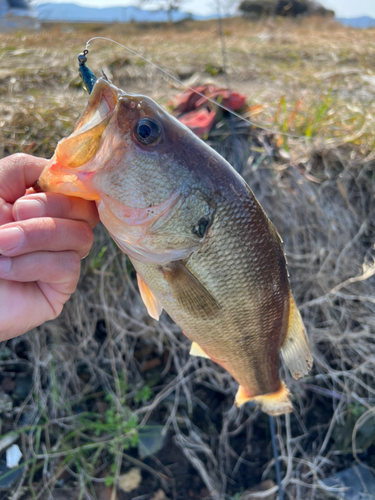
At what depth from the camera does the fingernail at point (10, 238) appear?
95 cm

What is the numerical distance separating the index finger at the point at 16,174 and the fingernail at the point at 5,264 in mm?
253

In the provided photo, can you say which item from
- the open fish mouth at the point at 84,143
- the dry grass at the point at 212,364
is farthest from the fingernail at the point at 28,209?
the dry grass at the point at 212,364

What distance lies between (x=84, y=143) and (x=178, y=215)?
1.12 feet

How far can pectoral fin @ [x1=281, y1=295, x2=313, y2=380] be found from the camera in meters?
1.33

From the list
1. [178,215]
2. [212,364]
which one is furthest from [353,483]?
[178,215]

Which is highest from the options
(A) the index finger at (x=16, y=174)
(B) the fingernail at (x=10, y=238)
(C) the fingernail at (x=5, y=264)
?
(A) the index finger at (x=16, y=174)

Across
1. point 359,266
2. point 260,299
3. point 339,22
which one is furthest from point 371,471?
point 339,22

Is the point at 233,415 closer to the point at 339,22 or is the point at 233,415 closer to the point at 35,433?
the point at 35,433

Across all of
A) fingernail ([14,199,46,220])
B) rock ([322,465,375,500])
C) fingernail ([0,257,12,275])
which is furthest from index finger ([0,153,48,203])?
rock ([322,465,375,500])

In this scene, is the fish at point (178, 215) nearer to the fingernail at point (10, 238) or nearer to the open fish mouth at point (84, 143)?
the open fish mouth at point (84, 143)

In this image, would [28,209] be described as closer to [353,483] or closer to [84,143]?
[84,143]

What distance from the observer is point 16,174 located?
3.72 ft

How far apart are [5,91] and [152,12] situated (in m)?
16.2

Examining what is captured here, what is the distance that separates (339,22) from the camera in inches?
518
